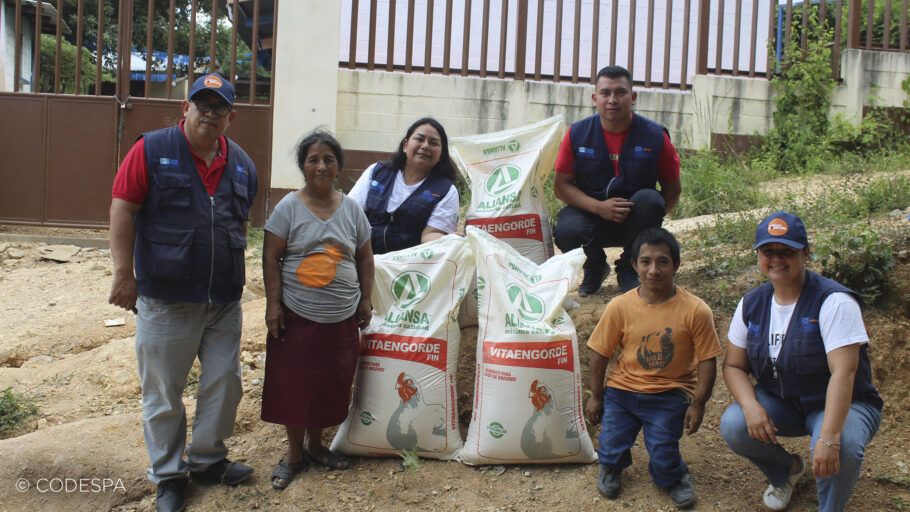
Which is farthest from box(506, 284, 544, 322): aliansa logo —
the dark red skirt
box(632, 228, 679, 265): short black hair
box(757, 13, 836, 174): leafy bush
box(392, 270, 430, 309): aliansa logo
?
box(757, 13, 836, 174): leafy bush

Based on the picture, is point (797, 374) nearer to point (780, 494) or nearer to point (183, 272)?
point (780, 494)

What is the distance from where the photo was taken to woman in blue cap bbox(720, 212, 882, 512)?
Answer: 6.65 ft

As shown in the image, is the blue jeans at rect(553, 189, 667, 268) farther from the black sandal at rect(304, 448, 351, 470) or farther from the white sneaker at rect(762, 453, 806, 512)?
the black sandal at rect(304, 448, 351, 470)

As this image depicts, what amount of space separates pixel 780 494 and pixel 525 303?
1111 mm

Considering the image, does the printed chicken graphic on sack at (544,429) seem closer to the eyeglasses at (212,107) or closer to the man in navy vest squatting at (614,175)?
the man in navy vest squatting at (614,175)

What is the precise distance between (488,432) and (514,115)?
504 cm

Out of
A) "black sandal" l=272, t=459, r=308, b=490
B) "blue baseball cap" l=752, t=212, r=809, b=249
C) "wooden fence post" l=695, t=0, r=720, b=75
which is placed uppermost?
"wooden fence post" l=695, t=0, r=720, b=75

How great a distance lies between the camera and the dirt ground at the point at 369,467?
2.41 m

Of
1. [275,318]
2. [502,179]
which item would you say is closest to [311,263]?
[275,318]

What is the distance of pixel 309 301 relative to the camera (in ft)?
8.26

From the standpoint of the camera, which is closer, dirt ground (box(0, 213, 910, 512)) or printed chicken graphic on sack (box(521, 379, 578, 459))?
dirt ground (box(0, 213, 910, 512))

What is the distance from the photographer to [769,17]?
7285mm

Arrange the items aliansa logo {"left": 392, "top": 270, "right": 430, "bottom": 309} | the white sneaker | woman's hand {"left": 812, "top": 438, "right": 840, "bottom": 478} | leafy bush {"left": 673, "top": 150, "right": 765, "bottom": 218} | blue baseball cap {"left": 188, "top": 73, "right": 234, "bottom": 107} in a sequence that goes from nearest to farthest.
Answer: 1. woman's hand {"left": 812, "top": 438, "right": 840, "bottom": 478}
2. the white sneaker
3. blue baseball cap {"left": 188, "top": 73, "right": 234, "bottom": 107}
4. aliansa logo {"left": 392, "top": 270, "right": 430, "bottom": 309}
5. leafy bush {"left": 673, "top": 150, "right": 765, "bottom": 218}

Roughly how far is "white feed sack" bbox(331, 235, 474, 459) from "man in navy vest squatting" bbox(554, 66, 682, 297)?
85 cm
